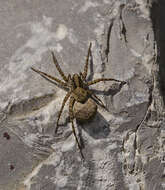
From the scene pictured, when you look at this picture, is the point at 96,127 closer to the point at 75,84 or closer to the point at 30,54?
A: the point at 75,84

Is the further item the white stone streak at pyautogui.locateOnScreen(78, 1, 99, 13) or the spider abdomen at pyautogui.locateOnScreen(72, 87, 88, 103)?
the white stone streak at pyautogui.locateOnScreen(78, 1, 99, 13)

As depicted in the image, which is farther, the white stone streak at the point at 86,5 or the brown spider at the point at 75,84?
the white stone streak at the point at 86,5

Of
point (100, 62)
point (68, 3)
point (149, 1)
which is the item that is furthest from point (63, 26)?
point (149, 1)

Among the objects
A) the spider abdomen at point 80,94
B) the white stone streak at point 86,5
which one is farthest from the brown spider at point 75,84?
the white stone streak at point 86,5

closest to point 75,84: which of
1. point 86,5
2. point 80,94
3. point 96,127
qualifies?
point 80,94

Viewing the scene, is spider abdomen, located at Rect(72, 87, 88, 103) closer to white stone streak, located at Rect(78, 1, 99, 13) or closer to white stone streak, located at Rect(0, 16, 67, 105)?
white stone streak, located at Rect(0, 16, 67, 105)

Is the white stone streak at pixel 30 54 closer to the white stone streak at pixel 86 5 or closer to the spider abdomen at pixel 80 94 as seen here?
the white stone streak at pixel 86 5

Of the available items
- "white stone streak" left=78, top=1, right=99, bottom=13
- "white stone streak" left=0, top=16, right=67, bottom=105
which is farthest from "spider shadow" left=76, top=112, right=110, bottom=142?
"white stone streak" left=78, top=1, right=99, bottom=13
